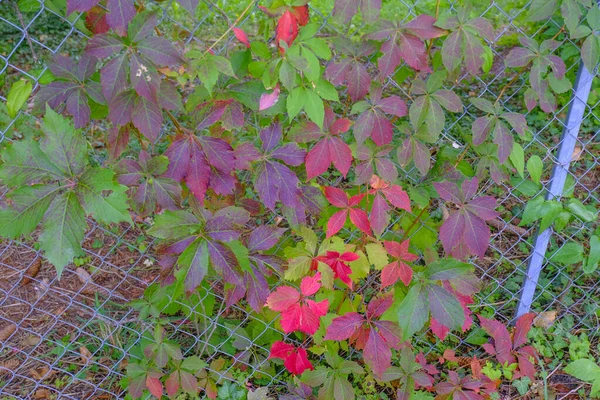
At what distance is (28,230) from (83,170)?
0.70ft

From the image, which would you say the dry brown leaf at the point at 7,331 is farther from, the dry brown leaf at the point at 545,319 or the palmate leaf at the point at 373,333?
the dry brown leaf at the point at 545,319

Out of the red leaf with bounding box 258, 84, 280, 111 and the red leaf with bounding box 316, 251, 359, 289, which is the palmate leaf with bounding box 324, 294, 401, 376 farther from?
the red leaf with bounding box 258, 84, 280, 111

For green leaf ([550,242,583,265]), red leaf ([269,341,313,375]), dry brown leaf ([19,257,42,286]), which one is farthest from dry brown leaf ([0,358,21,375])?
green leaf ([550,242,583,265])

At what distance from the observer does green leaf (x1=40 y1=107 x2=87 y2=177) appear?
1300mm

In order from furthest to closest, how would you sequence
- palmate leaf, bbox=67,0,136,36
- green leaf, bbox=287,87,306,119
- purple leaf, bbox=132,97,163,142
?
green leaf, bbox=287,87,306,119 < purple leaf, bbox=132,97,163,142 < palmate leaf, bbox=67,0,136,36

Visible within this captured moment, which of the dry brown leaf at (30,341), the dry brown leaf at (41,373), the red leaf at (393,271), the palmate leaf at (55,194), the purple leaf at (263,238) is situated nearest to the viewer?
the palmate leaf at (55,194)

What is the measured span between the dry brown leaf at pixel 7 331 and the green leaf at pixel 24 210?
56.6 inches

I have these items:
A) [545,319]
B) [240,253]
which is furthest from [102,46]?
[545,319]

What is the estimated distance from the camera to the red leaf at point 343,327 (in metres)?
1.82

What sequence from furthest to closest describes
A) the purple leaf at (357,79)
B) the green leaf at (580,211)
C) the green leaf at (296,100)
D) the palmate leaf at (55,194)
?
the green leaf at (580,211)
the purple leaf at (357,79)
the green leaf at (296,100)
the palmate leaf at (55,194)

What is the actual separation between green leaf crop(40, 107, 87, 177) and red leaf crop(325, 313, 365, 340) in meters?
1.05

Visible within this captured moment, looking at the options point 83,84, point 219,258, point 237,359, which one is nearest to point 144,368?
point 237,359

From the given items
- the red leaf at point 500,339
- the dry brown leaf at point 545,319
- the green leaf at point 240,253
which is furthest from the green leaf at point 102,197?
the dry brown leaf at point 545,319

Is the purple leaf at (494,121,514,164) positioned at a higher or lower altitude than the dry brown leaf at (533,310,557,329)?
higher
